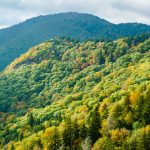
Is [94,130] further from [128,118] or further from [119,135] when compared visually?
[119,135]

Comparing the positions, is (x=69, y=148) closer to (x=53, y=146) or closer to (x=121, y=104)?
(x=53, y=146)

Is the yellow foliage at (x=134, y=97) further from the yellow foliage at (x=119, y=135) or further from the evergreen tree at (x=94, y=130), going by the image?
the yellow foliage at (x=119, y=135)

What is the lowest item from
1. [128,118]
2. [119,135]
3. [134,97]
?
[119,135]

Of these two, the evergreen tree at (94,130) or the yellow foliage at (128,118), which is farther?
the evergreen tree at (94,130)

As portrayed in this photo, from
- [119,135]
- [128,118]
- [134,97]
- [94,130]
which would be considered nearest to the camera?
[119,135]

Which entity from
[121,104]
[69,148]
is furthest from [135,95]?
[69,148]

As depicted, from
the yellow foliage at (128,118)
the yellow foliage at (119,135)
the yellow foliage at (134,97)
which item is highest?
the yellow foliage at (134,97)

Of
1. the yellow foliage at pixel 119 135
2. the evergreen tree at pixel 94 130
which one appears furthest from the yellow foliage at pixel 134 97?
the yellow foliage at pixel 119 135

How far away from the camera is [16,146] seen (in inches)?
7603

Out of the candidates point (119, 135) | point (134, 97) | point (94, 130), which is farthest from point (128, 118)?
point (134, 97)

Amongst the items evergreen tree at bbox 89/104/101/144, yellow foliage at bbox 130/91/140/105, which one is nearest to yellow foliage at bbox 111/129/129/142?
evergreen tree at bbox 89/104/101/144

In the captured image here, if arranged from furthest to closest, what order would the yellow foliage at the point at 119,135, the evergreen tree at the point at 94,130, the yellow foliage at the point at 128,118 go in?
the evergreen tree at the point at 94,130 < the yellow foliage at the point at 128,118 < the yellow foliage at the point at 119,135

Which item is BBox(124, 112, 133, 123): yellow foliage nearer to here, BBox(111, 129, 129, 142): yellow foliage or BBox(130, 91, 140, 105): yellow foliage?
BBox(111, 129, 129, 142): yellow foliage

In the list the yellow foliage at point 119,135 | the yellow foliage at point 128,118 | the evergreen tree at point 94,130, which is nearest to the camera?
the yellow foliage at point 119,135
